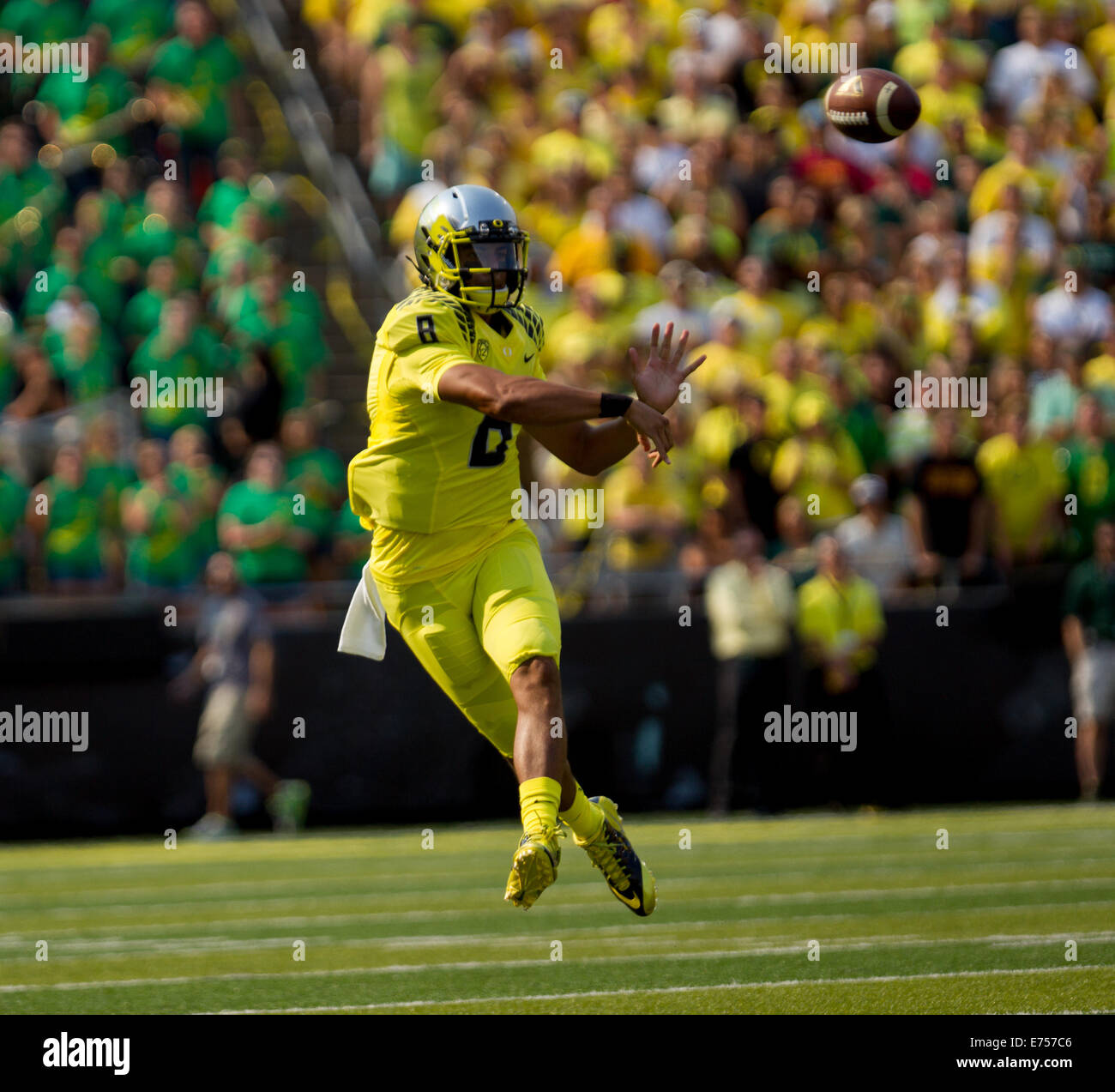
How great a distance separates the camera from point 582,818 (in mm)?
7609

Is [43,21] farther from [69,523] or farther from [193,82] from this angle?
[69,523]

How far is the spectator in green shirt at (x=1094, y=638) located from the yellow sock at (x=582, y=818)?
7.82 metres

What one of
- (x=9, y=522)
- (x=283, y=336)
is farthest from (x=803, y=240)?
(x=9, y=522)

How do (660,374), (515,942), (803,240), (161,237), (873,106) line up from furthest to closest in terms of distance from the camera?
(161,237) → (803,240) → (515,942) → (873,106) → (660,374)

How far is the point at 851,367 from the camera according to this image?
1539 centimetres

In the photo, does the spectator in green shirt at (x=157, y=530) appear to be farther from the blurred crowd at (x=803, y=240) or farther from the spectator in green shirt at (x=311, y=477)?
the blurred crowd at (x=803, y=240)

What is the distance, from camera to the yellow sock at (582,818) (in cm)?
759

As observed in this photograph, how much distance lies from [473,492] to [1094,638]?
816 centimetres

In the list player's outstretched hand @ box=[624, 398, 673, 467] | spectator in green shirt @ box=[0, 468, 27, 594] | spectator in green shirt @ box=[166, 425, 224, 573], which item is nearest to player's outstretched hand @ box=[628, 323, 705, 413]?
player's outstretched hand @ box=[624, 398, 673, 467]

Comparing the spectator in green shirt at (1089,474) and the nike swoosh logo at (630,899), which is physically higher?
the spectator in green shirt at (1089,474)

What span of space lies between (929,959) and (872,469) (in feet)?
25.2

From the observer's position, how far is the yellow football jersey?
7547mm

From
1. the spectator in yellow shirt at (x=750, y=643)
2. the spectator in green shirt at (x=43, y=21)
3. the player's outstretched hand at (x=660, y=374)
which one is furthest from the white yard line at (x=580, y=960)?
the spectator in green shirt at (x=43, y=21)
